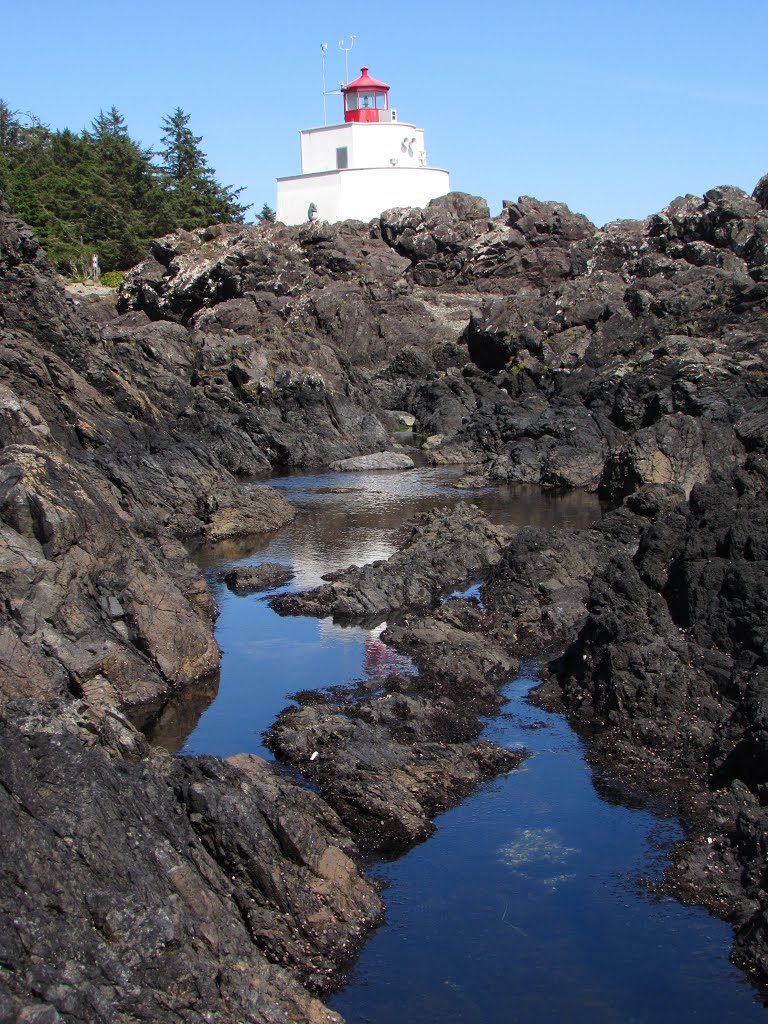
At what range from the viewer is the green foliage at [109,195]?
76.0m

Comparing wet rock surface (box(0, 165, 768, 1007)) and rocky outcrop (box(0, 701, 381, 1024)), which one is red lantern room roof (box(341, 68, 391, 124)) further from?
rocky outcrop (box(0, 701, 381, 1024))

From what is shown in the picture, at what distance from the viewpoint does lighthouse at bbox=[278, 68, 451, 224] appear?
77.8m

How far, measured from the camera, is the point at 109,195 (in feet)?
263

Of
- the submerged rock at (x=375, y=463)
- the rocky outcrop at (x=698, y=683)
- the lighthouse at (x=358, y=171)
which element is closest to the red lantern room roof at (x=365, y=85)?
the lighthouse at (x=358, y=171)

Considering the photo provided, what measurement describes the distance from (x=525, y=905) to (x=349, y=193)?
7069cm

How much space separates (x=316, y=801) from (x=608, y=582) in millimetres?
8601

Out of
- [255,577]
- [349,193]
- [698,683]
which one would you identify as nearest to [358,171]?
[349,193]

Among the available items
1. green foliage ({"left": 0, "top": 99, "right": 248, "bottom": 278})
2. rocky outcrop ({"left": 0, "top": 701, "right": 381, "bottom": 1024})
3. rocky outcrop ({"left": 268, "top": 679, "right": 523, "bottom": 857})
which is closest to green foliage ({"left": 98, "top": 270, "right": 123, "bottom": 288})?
green foliage ({"left": 0, "top": 99, "right": 248, "bottom": 278})

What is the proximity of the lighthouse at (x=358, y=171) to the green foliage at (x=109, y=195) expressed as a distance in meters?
9.40

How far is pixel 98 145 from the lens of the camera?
89.3m

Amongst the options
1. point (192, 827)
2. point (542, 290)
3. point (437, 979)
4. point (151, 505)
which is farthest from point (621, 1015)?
point (542, 290)

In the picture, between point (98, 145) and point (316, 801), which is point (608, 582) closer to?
point (316, 801)

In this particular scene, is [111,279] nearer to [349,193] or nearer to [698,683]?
[349,193]

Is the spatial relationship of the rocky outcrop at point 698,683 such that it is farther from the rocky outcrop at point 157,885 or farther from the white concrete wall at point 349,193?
the white concrete wall at point 349,193
